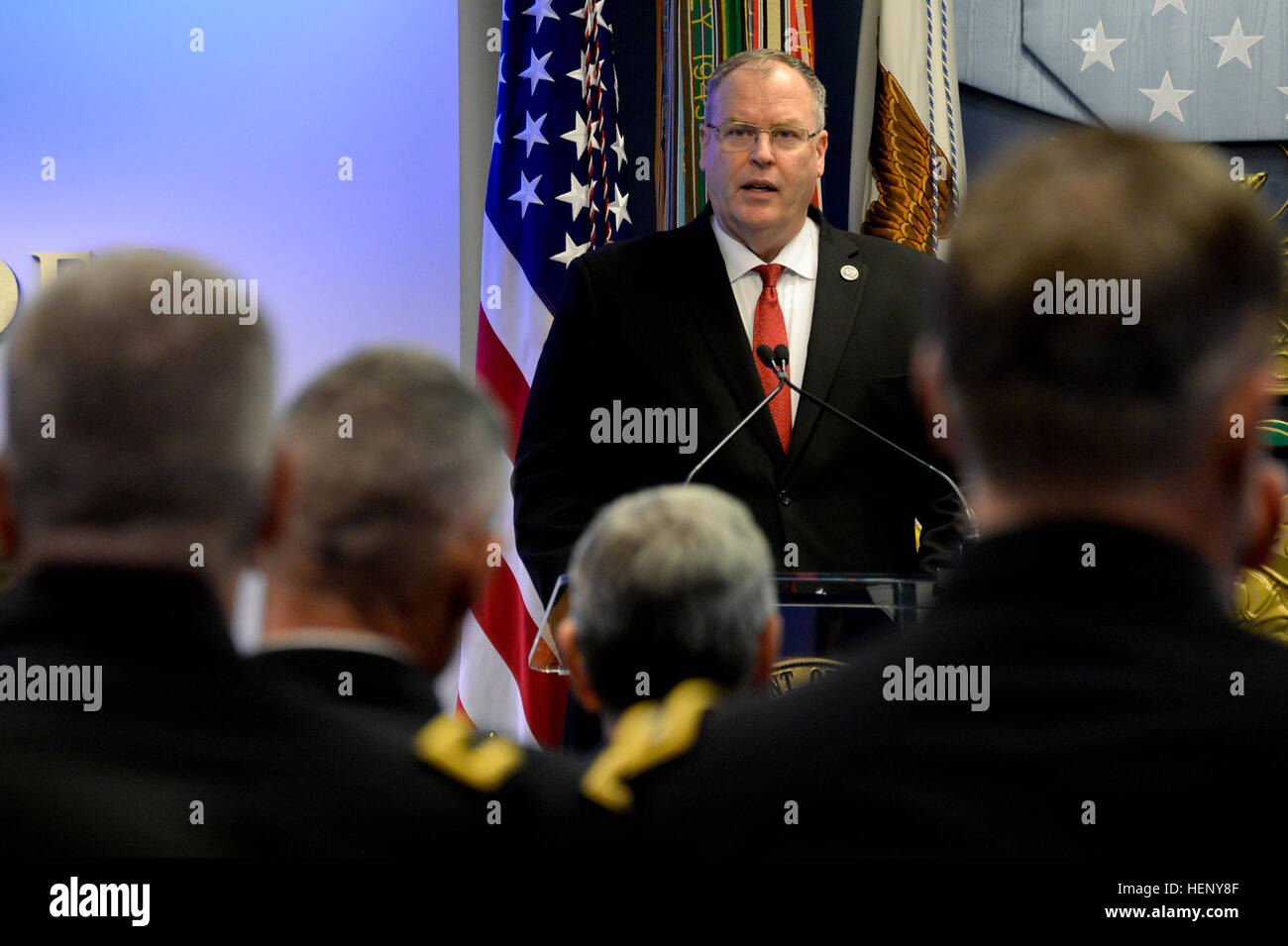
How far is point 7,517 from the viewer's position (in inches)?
32.0

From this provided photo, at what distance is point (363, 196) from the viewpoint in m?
4.65

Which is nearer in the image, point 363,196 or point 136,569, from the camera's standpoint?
point 136,569

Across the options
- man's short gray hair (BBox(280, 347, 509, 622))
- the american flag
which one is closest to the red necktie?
the american flag

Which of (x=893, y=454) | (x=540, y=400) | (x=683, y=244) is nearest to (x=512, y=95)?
(x=683, y=244)

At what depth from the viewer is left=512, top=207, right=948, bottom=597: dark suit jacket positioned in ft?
8.59

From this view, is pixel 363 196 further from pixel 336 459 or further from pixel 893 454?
pixel 336 459

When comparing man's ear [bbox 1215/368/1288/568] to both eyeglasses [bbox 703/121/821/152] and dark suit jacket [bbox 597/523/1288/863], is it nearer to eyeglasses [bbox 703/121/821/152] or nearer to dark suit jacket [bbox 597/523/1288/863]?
dark suit jacket [bbox 597/523/1288/863]

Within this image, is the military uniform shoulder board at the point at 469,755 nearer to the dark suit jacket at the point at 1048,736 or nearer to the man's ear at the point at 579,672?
the dark suit jacket at the point at 1048,736

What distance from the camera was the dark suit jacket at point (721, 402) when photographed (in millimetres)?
2619

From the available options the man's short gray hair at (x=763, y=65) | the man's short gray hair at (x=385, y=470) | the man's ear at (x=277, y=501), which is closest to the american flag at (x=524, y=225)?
the man's short gray hair at (x=763, y=65)

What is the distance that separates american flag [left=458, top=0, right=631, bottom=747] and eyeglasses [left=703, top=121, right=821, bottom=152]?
118cm

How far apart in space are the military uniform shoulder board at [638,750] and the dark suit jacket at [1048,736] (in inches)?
1.2
